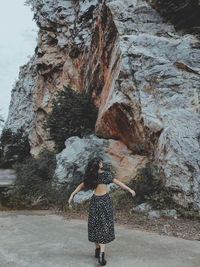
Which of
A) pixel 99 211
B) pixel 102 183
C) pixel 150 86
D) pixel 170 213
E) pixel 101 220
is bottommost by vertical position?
pixel 170 213

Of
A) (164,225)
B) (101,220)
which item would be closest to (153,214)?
(164,225)

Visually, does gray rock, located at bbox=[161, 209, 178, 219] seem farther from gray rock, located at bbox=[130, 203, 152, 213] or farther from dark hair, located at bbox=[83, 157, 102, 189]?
dark hair, located at bbox=[83, 157, 102, 189]

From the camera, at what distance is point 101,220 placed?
10.1ft

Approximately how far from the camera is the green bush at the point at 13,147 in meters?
22.9

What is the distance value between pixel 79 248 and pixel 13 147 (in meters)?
21.6

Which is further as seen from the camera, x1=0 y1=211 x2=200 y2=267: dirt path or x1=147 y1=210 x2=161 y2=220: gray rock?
x1=147 y1=210 x2=161 y2=220: gray rock

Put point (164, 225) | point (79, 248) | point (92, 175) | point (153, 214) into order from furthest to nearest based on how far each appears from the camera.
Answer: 1. point (153, 214)
2. point (164, 225)
3. point (79, 248)
4. point (92, 175)

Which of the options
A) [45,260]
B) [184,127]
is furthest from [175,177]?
[45,260]

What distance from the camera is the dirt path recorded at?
290 cm

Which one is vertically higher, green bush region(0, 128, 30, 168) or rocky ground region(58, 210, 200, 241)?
green bush region(0, 128, 30, 168)

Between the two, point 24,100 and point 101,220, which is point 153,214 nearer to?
point 101,220

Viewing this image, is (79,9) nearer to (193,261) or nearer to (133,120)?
(133,120)

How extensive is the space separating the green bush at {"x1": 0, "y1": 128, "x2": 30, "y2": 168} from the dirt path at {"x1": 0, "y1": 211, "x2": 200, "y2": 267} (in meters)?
19.2

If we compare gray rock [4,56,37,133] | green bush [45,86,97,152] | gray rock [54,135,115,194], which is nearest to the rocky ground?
gray rock [54,135,115,194]
